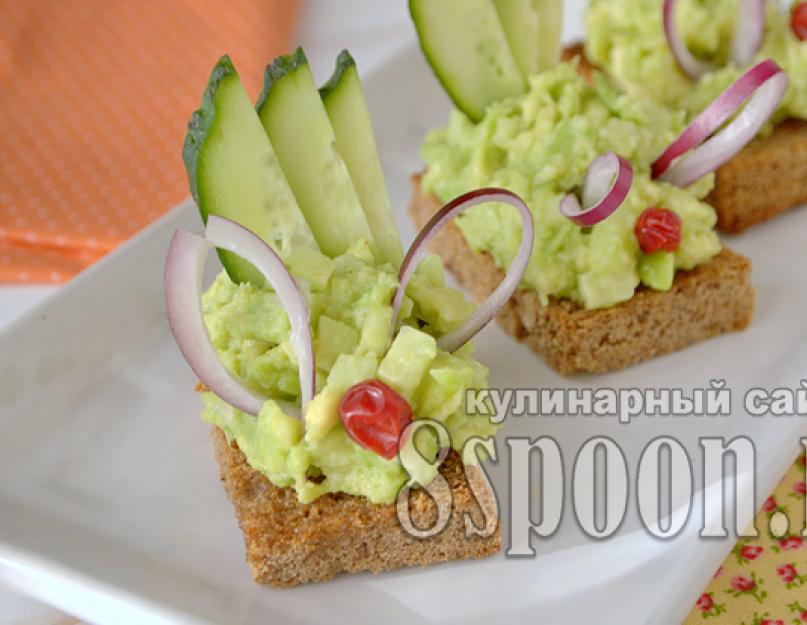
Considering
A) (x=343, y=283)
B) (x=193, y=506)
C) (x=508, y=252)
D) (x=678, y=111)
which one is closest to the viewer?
(x=343, y=283)

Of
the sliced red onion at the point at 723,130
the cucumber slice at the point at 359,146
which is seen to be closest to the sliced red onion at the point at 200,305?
the cucumber slice at the point at 359,146

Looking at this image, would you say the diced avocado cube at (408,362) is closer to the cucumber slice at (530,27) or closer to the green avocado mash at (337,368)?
the green avocado mash at (337,368)

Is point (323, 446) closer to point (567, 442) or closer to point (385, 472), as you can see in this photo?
point (385, 472)

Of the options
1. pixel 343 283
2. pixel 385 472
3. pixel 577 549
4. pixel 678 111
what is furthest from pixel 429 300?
pixel 678 111

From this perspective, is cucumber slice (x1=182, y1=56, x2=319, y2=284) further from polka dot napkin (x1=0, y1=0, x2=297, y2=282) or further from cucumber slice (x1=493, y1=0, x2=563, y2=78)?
polka dot napkin (x1=0, y1=0, x2=297, y2=282)

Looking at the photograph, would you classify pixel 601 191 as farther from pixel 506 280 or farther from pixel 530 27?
pixel 530 27
